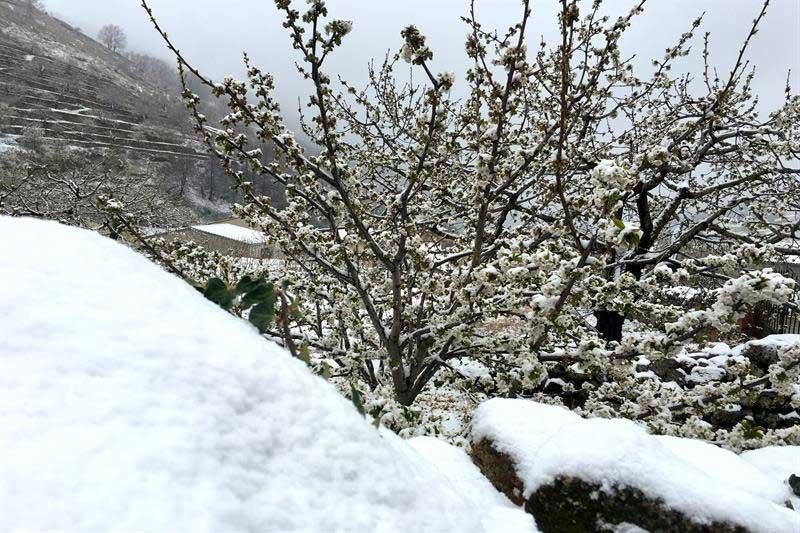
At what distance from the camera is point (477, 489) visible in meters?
2.18

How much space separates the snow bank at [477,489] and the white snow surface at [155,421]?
584mm

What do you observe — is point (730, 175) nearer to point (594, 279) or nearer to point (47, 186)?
point (594, 279)

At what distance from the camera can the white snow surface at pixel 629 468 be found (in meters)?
1.62

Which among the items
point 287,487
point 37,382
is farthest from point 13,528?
point 287,487

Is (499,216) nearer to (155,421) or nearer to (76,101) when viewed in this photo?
(155,421)

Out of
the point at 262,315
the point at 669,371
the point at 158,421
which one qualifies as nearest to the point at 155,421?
the point at 158,421

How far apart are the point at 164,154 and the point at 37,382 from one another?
227 ft

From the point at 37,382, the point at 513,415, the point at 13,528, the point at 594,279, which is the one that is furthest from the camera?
the point at 594,279

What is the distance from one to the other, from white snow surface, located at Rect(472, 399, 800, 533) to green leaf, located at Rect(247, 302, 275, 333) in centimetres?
133

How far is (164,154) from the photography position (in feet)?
198

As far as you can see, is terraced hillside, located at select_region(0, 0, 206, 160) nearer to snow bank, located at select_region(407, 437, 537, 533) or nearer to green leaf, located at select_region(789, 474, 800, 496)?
snow bank, located at select_region(407, 437, 537, 533)

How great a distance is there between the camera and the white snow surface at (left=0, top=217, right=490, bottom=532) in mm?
698

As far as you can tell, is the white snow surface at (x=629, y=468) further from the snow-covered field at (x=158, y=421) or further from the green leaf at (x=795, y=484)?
the snow-covered field at (x=158, y=421)

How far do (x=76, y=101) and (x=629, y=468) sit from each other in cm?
8014
